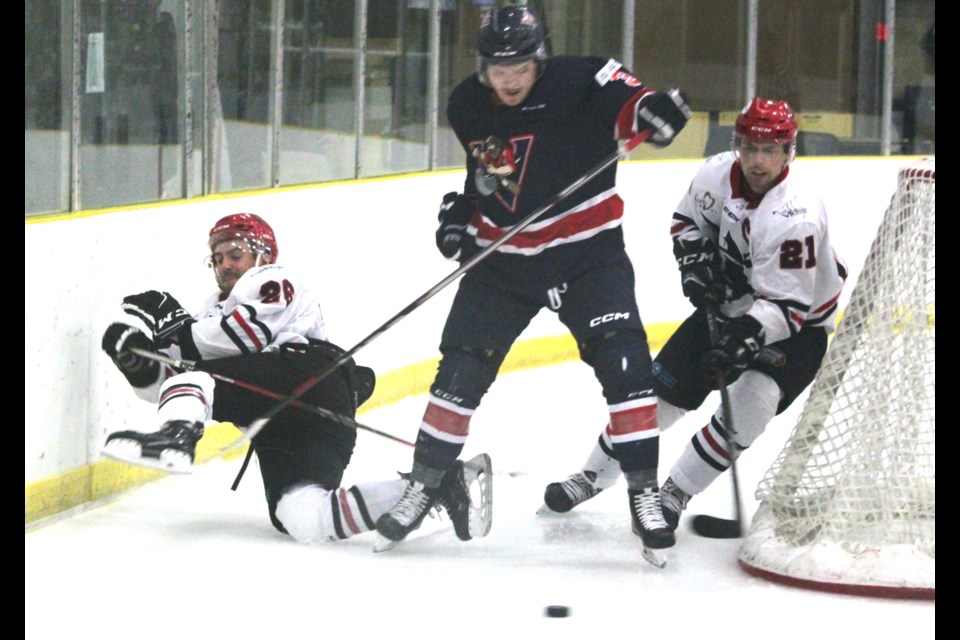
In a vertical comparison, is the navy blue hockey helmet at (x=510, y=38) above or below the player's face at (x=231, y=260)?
above

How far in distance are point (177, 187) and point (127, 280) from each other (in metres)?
0.76

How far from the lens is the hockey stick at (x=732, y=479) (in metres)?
3.24

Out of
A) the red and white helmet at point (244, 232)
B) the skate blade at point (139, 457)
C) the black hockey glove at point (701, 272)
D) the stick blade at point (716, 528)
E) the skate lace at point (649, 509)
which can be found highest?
the red and white helmet at point (244, 232)

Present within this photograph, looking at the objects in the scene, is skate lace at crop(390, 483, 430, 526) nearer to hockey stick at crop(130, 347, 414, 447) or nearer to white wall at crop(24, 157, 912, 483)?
hockey stick at crop(130, 347, 414, 447)

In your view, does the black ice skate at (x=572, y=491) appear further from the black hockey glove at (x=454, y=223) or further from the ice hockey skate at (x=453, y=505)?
the black hockey glove at (x=454, y=223)

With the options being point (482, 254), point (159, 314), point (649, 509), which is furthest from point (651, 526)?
point (159, 314)

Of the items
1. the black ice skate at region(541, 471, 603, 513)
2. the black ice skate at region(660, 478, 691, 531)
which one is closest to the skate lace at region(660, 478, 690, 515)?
the black ice skate at region(660, 478, 691, 531)

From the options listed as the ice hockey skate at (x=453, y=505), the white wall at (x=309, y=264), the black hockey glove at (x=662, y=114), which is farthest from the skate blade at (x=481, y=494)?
A: the white wall at (x=309, y=264)

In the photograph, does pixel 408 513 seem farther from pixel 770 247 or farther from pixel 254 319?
pixel 770 247

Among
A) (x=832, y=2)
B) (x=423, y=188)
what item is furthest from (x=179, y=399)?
(x=832, y=2)

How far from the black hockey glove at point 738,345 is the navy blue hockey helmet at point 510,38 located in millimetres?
702

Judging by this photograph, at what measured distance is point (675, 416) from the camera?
345 centimetres

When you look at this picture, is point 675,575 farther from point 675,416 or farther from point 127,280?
point 127,280

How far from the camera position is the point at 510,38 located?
2969mm
